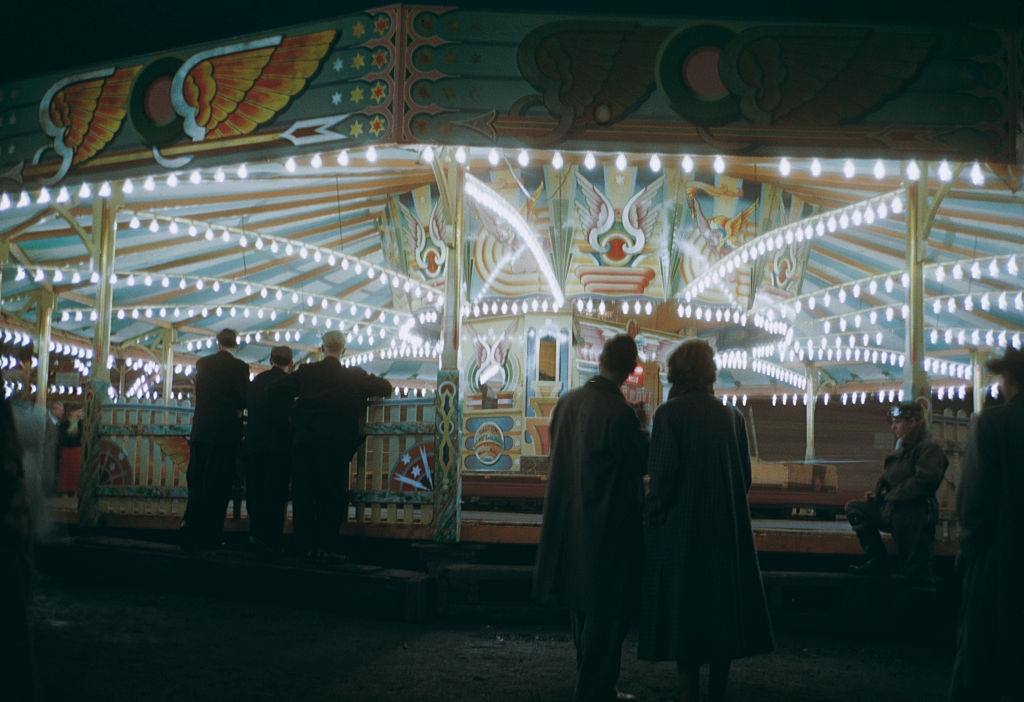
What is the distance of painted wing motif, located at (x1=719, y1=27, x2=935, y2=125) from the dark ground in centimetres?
Result: 382

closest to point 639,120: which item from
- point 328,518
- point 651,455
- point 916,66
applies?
point 916,66

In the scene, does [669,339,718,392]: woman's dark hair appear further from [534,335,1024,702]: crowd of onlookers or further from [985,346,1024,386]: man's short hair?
[985,346,1024,386]: man's short hair

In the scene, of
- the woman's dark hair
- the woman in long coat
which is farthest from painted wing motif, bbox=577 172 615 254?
the woman in long coat

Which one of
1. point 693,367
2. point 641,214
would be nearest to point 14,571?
point 693,367

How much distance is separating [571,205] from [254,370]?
1397 cm

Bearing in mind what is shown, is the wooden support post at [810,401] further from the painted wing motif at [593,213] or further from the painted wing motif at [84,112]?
the painted wing motif at [84,112]

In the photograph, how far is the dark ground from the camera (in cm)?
498

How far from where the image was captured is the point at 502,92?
693 centimetres

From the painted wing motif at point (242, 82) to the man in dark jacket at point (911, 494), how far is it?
17.3 ft

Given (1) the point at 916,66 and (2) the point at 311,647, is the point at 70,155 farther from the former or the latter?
(1) the point at 916,66

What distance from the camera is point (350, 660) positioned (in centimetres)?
566

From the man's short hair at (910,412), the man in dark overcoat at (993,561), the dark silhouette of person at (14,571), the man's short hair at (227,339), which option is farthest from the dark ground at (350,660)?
the dark silhouette of person at (14,571)

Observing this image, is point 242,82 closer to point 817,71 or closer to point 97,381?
point 97,381

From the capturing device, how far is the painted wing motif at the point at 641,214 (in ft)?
39.9
